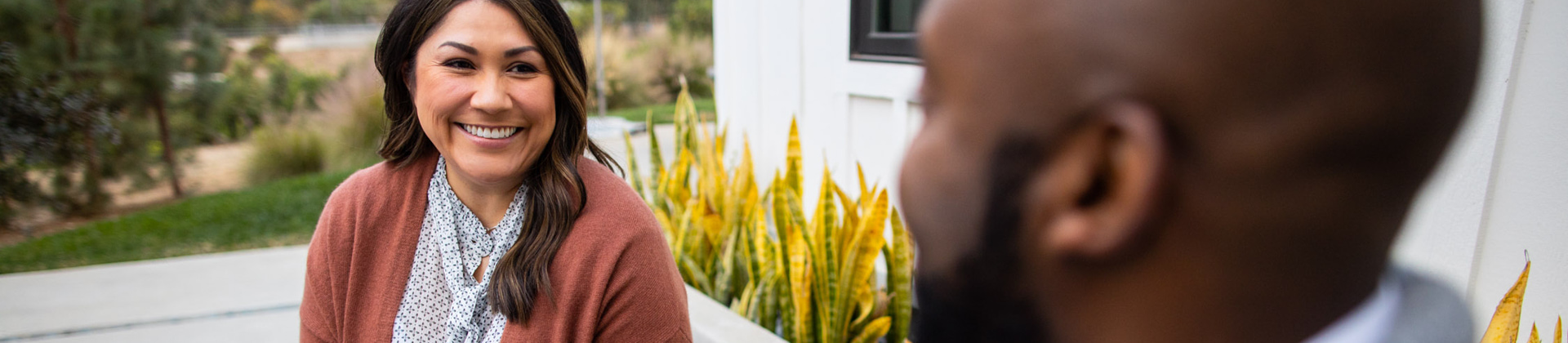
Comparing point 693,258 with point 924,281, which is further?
point 693,258

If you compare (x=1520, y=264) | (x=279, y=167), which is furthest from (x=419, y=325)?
(x=279, y=167)

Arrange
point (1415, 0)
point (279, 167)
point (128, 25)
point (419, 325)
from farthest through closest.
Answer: point (279, 167) < point (128, 25) < point (419, 325) < point (1415, 0)

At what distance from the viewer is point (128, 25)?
21.6 ft

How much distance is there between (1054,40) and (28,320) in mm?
4367

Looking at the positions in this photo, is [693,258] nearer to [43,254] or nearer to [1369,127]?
[1369,127]

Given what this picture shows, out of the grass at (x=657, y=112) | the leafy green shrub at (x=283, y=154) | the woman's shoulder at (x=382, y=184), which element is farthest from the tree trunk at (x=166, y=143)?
the woman's shoulder at (x=382, y=184)

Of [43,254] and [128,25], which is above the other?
[128,25]

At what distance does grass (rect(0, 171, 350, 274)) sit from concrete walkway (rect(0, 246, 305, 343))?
1972 millimetres

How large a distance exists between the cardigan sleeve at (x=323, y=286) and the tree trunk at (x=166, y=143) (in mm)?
7071

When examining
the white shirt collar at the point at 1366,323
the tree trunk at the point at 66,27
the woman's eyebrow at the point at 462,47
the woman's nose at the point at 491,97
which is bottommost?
the tree trunk at the point at 66,27

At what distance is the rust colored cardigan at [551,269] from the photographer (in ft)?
4.18

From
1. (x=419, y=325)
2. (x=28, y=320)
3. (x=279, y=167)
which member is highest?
(x=419, y=325)

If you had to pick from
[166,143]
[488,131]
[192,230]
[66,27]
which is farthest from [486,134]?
[166,143]

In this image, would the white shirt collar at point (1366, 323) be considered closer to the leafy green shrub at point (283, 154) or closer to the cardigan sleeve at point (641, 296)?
the cardigan sleeve at point (641, 296)
